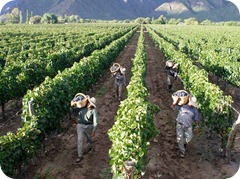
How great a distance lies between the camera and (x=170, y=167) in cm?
824

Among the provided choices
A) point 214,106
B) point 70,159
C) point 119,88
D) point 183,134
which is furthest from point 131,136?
point 119,88

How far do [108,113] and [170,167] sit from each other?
15.1 feet

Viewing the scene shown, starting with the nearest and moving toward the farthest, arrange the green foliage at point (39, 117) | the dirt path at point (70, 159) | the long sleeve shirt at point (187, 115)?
1. the green foliage at point (39, 117)
2. the dirt path at point (70, 159)
3. the long sleeve shirt at point (187, 115)

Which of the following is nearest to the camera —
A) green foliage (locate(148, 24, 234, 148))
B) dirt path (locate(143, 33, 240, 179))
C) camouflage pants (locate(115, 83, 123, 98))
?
dirt path (locate(143, 33, 240, 179))

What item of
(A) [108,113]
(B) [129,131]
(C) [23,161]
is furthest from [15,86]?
(B) [129,131]

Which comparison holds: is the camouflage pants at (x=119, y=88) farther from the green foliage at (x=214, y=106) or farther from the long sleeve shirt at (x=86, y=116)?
the long sleeve shirt at (x=86, y=116)

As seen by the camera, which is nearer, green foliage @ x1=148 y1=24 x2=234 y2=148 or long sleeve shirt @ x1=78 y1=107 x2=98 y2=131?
long sleeve shirt @ x1=78 y1=107 x2=98 y2=131

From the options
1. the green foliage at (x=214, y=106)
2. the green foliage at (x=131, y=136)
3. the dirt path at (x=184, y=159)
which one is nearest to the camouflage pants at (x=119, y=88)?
the dirt path at (x=184, y=159)

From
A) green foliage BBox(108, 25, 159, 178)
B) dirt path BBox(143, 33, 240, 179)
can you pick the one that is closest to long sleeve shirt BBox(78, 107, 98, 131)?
green foliage BBox(108, 25, 159, 178)

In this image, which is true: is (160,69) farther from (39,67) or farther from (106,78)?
(39,67)

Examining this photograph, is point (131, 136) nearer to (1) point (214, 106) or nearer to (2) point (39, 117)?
(2) point (39, 117)

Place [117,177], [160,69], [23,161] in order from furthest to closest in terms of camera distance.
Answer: [160,69]
[23,161]
[117,177]

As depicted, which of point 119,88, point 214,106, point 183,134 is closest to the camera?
→ point 183,134

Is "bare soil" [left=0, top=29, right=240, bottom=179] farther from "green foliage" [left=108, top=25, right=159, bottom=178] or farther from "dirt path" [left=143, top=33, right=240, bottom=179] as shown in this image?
"green foliage" [left=108, top=25, right=159, bottom=178]
